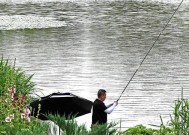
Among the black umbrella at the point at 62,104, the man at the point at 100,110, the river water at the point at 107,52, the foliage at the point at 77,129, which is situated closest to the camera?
the foliage at the point at 77,129

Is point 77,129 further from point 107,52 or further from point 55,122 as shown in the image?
point 107,52

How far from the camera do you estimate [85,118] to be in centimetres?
1260

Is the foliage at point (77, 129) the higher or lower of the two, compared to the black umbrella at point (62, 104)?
lower

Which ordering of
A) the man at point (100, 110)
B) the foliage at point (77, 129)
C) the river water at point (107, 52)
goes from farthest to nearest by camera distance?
the river water at point (107, 52) → the man at point (100, 110) → the foliage at point (77, 129)

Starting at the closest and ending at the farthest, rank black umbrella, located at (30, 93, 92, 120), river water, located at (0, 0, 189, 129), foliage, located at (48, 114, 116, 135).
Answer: foliage, located at (48, 114, 116, 135) < black umbrella, located at (30, 93, 92, 120) < river water, located at (0, 0, 189, 129)

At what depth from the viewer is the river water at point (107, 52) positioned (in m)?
15.4

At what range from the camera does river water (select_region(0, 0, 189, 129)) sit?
50.6ft

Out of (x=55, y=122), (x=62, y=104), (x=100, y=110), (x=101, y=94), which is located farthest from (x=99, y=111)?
(x=55, y=122)

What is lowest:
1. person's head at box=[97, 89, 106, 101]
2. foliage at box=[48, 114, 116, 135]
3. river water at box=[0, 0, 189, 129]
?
foliage at box=[48, 114, 116, 135]

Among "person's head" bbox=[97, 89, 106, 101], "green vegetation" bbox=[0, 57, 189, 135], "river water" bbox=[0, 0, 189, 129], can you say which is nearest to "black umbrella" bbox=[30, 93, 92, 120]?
"person's head" bbox=[97, 89, 106, 101]

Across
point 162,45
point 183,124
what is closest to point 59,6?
point 162,45

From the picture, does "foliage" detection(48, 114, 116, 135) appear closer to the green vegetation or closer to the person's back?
the green vegetation

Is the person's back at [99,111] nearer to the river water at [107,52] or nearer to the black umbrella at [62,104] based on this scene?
the black umbrella at [62,104]

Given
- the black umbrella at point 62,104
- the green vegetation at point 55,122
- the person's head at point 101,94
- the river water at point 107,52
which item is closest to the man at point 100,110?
the person's head at point 101,94
